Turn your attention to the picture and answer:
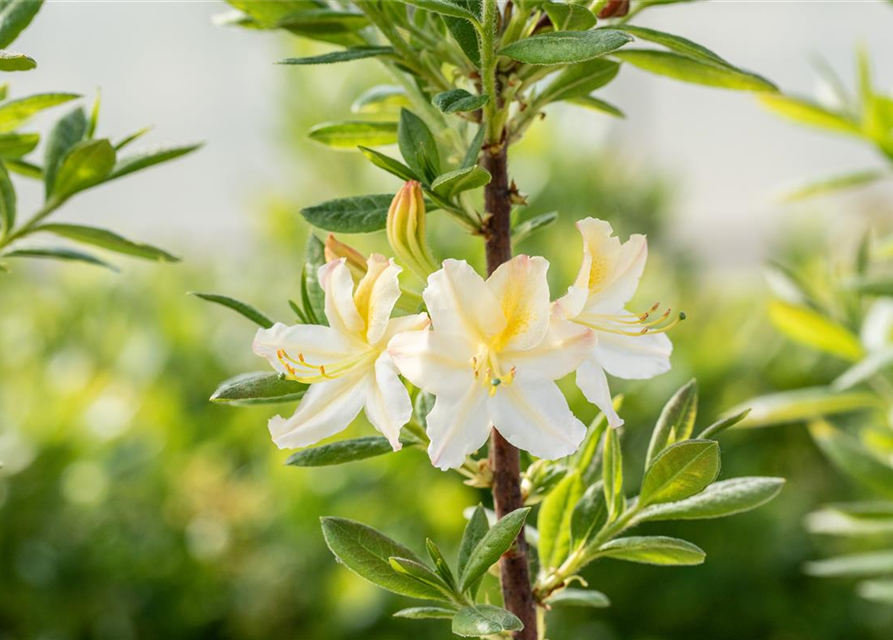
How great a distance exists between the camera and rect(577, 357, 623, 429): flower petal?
1.36ft

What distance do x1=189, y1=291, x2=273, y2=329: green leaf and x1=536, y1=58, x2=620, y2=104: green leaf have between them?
171 millimetres

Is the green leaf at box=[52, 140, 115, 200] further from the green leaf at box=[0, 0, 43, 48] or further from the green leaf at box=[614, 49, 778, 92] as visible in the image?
the green leaf at box=[614, 49, 778, 92]

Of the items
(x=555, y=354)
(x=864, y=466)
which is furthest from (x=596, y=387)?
(x=864, y=466)

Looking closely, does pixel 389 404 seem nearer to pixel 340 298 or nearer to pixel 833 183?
pixel 340 298

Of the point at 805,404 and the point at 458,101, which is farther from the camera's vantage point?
the point at 805,404

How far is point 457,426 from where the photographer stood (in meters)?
0.40

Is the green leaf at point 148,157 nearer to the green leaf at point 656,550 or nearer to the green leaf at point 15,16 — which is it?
the green leaf at point 15,16

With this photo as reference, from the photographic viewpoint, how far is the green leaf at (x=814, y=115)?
853 millimetres

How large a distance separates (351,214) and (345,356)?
0.07m

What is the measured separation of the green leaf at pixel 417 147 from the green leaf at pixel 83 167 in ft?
0.55

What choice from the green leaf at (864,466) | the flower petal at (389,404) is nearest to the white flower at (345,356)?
the flower petal at (389,404)

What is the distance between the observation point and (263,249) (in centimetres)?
264

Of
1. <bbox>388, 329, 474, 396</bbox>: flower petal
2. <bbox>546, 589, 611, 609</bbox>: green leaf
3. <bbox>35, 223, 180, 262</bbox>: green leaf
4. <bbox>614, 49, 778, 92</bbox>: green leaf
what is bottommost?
<bbox>546, 589, 611, 609</bbox>: green leaf

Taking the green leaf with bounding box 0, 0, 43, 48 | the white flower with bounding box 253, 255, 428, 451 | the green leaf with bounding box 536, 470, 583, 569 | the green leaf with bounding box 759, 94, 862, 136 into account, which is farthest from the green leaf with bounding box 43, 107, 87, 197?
the green leaf with bounding box 759, 94, 862, 136
